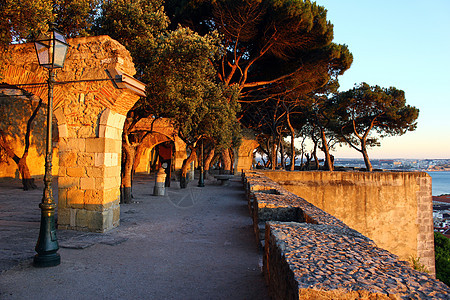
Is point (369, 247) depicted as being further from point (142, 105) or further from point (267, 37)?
point (267, 37)

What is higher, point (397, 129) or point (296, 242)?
point (397, 129)

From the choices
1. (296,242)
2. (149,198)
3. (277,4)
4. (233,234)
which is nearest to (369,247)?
(296,242)

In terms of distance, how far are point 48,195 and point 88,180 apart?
182 centimetres

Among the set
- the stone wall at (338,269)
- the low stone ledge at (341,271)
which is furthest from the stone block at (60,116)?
the low stone ledge at (341,271)

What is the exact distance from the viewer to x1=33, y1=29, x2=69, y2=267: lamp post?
4148mm

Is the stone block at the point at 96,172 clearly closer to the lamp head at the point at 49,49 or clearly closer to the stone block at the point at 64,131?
the stone block at the point at 64,131

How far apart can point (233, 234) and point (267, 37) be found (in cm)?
1399

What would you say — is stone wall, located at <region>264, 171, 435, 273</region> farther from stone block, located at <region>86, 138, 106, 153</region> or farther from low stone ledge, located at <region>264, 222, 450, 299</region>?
low stone ledge, located at <region>264, 222, 450, 299</region>

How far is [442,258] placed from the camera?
1877 centimetres

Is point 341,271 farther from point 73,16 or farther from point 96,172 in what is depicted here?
point 73,16

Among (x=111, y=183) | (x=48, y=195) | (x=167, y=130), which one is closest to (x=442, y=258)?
(x=167, y=130)

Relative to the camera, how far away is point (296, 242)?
8.48 feet

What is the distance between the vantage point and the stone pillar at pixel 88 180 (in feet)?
20.0

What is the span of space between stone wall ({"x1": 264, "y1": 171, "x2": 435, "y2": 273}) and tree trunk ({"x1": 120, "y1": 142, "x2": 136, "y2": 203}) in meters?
6.74
